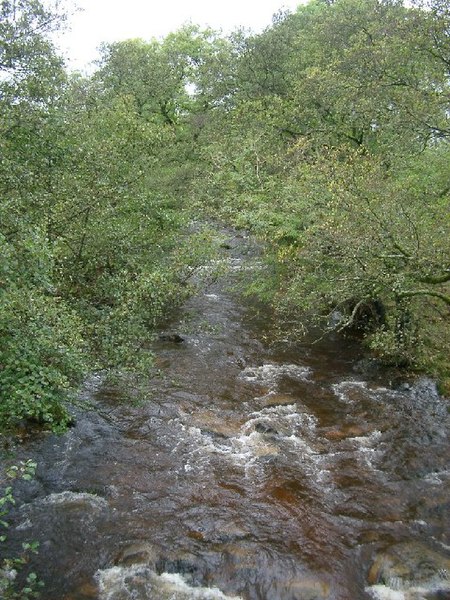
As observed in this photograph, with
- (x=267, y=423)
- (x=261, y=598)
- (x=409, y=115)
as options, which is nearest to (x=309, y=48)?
(x=409, y=115)

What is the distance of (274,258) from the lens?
64.5 ft

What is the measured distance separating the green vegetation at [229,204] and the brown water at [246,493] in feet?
6.41

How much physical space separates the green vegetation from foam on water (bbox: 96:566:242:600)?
8.92ft

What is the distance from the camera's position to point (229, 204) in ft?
69.1

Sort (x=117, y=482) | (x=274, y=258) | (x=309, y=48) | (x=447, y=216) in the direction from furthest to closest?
(x=309, y=48) < (x=274, y=258) < (x=447, y=216) < (x=117, y=482)

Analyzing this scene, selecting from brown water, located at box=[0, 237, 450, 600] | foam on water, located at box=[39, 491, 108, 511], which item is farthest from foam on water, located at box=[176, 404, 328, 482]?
Result: foam on water, located at box=[39, 491, 108, 511]

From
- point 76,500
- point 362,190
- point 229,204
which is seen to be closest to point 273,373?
point 362,190

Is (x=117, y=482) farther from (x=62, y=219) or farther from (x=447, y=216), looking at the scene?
(x=447, y=216)

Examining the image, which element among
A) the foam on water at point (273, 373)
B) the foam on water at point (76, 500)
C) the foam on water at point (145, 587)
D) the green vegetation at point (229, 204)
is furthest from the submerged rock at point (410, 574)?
the foam on water at point (273, 373)

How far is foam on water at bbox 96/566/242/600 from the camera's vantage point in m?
8.46

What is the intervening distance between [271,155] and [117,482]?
15.7 metres

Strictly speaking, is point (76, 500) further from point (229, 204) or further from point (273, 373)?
point (229, 204)

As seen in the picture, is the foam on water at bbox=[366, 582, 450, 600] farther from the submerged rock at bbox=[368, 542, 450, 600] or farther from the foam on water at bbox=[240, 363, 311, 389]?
the foam on water at bbox=[240, 363, 311, 389]

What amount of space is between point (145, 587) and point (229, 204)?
1515 centimetres
